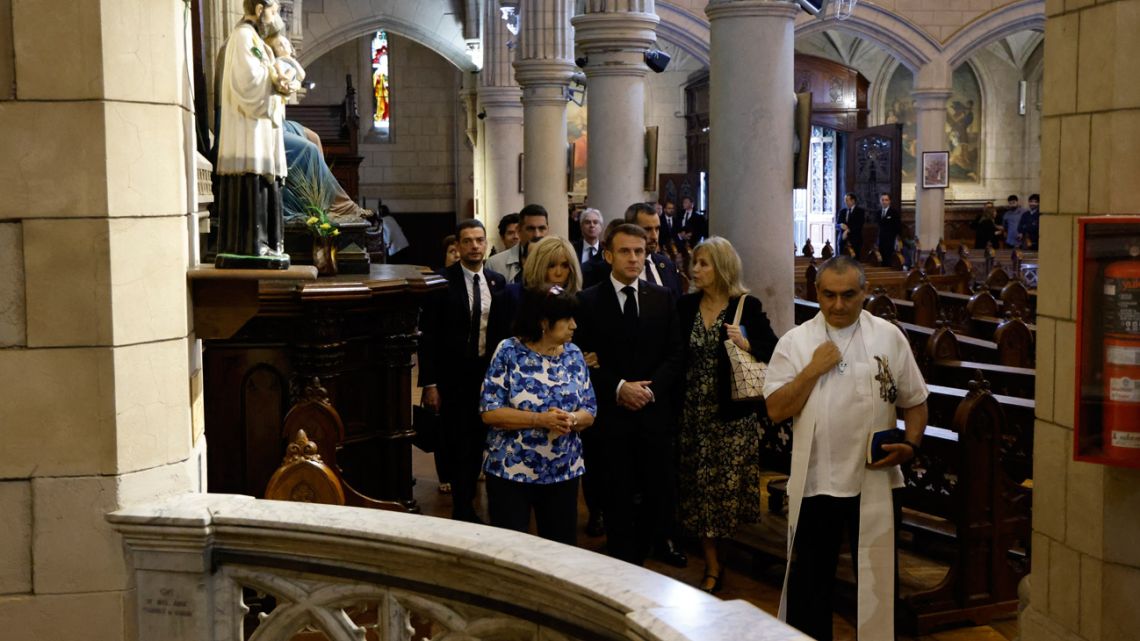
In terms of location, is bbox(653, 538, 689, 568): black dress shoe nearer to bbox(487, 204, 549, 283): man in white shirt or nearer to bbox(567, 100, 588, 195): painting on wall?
bbox(487, 204, 549, 283): man in white shirt

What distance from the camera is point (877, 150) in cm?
2064

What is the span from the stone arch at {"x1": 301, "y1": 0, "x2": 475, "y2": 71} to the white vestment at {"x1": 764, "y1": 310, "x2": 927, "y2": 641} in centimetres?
1606

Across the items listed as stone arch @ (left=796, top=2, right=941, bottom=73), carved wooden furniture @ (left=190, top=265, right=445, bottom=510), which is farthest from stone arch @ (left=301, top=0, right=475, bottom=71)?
carved wooden furniture @ (left=190, top=265, right=445, bottom=510)

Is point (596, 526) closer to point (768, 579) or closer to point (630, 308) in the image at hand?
point (768, 579)

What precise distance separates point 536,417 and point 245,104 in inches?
59.6

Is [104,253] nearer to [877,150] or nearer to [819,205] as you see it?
[877,150]

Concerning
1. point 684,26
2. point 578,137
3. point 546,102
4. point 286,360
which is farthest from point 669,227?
point 286,360

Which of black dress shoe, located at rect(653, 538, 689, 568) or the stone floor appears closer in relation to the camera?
the stone floor

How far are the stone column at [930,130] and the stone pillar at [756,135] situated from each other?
43.7 ft

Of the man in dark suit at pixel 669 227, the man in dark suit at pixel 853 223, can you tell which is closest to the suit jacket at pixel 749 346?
the man in dark suit at pixel 669 227

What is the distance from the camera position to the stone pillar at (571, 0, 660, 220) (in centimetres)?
1031

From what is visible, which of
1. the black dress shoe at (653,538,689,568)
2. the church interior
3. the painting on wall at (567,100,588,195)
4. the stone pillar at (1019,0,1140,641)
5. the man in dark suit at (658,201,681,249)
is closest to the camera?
the church interior

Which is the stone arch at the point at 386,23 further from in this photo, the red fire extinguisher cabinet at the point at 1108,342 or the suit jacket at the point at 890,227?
the red fire extinguisher cabinet at the point at 1108,342

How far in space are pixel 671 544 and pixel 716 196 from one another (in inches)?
87.5
